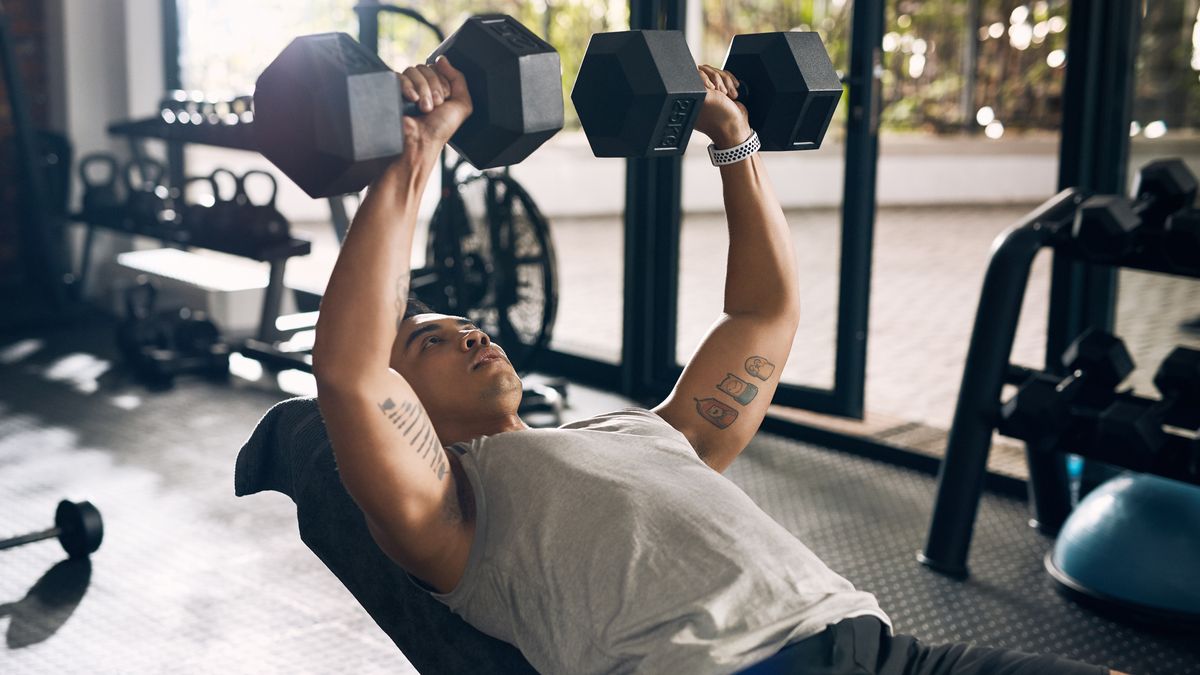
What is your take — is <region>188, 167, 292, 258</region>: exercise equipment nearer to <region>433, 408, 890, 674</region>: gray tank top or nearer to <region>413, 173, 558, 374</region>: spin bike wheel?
<region>413, 173, 558, 374</region>: spin bike wheel

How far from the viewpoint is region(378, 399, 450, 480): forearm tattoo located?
105 cm

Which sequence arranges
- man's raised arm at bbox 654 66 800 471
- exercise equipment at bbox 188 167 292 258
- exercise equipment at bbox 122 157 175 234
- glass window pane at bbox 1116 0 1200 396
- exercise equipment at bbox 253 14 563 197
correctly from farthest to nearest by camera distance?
1. exercise equipment at bbox 122 157 175 234
2. exercise equipment at bbox 188 167 292 258
3. glass window pane at bbox 1116 0 1200 396
4. man's raised arm at bbox 654 66 800 471
5. exercise equipment at bbox 253 14 563 197

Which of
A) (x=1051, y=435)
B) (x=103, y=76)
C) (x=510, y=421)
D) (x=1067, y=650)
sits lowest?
(x=1067, y=650)

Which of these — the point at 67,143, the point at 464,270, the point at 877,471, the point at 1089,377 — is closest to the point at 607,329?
the point at 464,270

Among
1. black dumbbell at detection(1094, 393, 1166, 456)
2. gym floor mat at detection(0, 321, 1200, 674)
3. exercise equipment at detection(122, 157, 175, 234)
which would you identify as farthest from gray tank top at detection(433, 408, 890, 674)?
exercise equipment at detection(122, 157, 175, 234)

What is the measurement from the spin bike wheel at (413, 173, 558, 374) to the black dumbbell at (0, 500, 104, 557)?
43.2 inches

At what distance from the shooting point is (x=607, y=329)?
4559 mm

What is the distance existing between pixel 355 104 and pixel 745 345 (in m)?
0.62

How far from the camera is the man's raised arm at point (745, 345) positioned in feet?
4.52

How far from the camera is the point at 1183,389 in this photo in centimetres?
205

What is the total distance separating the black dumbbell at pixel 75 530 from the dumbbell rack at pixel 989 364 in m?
1.63

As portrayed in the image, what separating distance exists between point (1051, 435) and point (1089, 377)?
5.7 inches

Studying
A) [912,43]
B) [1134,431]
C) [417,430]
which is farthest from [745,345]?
[912,43]

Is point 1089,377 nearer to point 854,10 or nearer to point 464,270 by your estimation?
point 854,10
